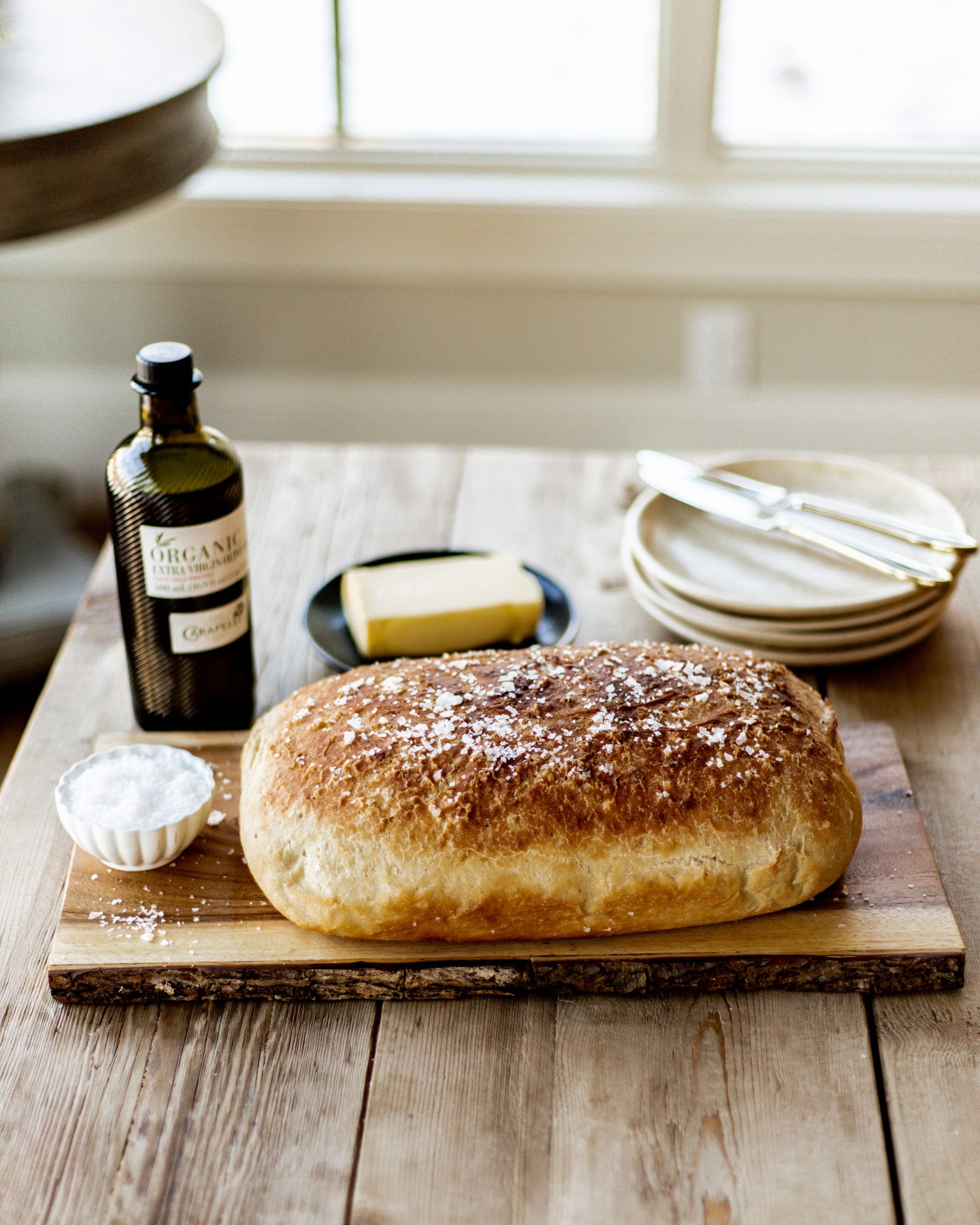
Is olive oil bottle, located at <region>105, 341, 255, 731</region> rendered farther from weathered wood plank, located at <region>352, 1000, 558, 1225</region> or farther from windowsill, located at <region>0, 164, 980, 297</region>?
windowsill, located at <region>0, 164, 980, 297</region>

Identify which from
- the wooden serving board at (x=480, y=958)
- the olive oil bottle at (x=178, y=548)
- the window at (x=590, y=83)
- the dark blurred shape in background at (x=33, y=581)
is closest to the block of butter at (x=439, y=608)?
the olive oil bottle at (x=178, y=548)

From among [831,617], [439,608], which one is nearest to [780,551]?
[831,617]

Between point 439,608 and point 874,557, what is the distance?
46cm

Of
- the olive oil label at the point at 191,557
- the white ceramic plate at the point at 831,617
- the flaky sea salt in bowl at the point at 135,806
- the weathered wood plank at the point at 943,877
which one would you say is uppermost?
the olive oil label at the point at 191,557

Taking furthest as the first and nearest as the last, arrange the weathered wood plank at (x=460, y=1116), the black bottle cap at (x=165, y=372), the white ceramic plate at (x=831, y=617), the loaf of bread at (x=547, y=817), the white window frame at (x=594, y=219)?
the white window frame at (x=594, y=219), the white ceramic plate at (x=831, y=617), the black bottle cap at (x=165, y=372), the loaf of bread at (x=547, y=817), the weathered wood plank at (x=460, y=1116)

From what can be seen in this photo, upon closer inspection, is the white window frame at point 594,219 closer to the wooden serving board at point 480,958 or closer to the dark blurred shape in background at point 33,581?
the dark blurred shape in background at point 33,581

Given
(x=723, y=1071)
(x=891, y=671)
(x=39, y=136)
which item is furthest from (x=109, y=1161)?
(x=891, y=671)

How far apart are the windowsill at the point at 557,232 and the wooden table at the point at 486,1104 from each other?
1731 mm

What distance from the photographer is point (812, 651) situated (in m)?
1.29

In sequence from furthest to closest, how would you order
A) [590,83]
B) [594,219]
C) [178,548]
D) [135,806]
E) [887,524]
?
[590,83]
[594,219]
[887,524]
[178,548]
[135,806]

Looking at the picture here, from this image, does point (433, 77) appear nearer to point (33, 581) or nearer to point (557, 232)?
point (557, 232)

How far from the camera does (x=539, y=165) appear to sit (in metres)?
2.62

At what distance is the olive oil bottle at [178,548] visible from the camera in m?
1.08

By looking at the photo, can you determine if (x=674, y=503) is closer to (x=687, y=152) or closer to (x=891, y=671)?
(x=891, y=671)
